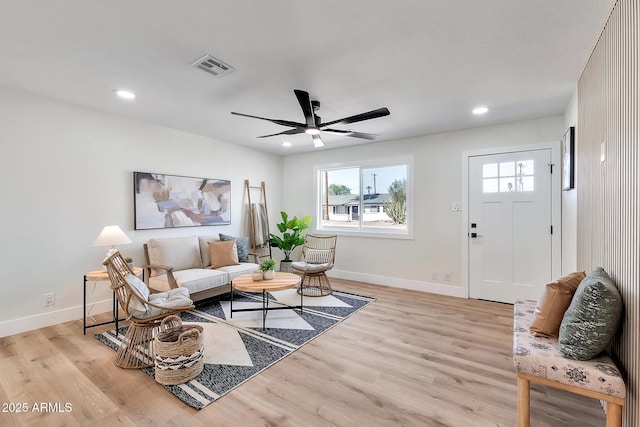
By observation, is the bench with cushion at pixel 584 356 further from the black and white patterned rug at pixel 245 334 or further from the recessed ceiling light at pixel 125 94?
the recessed ceiling light at pixel 125 94

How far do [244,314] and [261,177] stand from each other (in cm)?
299

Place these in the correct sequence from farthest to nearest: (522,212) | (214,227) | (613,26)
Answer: (214,227) < (522,212) < (613,26)

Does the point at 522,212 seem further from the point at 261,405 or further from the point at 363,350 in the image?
the point at 261,405

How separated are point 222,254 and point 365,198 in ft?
8.89

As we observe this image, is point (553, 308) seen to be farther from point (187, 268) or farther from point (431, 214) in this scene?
point (187, 268)

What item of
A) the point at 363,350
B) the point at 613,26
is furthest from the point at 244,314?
the point at 613,26

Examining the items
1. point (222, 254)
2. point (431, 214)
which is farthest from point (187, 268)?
point (431, 214)

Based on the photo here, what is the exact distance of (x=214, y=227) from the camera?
482 cm

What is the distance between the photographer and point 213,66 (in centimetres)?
242

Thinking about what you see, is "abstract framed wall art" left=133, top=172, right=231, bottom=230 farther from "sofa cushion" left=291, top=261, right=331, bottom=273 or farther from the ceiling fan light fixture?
the ceiling fan light fixture

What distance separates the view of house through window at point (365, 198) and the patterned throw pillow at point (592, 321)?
3.32m

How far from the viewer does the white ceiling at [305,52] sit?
5.74ft

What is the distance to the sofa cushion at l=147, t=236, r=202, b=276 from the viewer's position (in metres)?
3.73

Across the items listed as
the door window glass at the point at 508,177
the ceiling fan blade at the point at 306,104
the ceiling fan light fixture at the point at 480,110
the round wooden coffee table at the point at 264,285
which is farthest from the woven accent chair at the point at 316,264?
the ceiling fan light fixture at the point at 480,110
